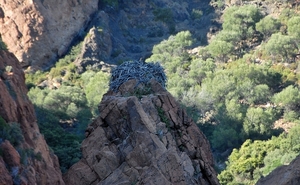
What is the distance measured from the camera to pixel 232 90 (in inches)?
2183

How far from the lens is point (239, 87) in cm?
5525

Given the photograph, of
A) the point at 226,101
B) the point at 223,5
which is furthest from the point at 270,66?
the point at 223,5

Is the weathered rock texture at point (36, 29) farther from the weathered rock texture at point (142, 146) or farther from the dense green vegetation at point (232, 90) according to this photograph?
the weathered rock texture at point (142, 146)

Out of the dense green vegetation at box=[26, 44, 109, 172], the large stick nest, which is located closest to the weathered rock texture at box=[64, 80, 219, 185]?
the large stick nest

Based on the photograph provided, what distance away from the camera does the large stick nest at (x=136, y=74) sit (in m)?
20.6

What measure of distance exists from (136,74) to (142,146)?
4.27m

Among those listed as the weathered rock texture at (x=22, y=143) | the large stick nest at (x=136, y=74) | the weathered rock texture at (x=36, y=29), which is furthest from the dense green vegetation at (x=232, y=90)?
the weathered rock texture at (x=22, y=143)

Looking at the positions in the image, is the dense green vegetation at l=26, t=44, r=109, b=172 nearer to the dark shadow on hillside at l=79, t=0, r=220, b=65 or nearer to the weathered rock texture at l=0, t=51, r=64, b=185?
the dark shadow on hillside at l=79, t=0, r=220, b=65

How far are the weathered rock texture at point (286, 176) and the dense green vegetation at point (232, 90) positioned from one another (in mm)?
14815

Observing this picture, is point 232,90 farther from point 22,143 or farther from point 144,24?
point 22,143

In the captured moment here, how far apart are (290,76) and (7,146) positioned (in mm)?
44488

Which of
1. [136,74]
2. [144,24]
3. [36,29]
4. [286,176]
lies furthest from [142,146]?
[144,24]

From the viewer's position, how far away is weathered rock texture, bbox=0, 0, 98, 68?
57.0m

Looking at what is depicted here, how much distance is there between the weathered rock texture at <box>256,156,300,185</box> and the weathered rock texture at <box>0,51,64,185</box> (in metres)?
5.56
